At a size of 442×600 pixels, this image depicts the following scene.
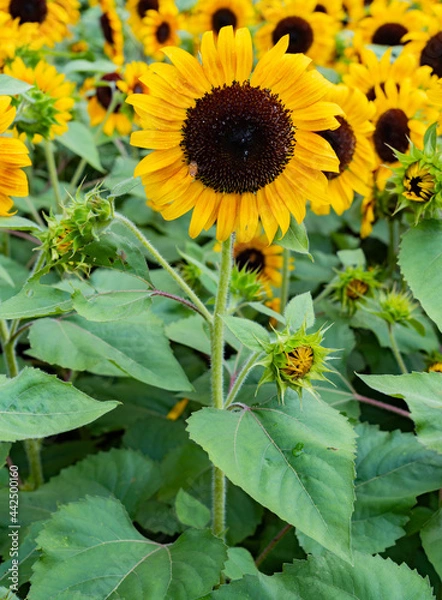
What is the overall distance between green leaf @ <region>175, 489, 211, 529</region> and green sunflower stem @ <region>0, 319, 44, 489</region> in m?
0.34

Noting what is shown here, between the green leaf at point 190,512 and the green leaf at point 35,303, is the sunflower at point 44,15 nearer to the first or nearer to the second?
the green leaf at point 35,303

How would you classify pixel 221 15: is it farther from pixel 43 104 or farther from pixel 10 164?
pixel 10 164

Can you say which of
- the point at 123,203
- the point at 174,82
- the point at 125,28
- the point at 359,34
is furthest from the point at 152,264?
the point at 125,28

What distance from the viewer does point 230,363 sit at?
1.15 metres

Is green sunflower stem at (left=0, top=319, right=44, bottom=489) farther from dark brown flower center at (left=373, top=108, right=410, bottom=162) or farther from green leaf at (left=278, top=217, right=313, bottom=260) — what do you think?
dark brown flower center at (left=373, top=108, right=410, bottom=162)

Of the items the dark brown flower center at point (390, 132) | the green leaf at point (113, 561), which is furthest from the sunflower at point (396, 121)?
the green leaf at point (113, 561)

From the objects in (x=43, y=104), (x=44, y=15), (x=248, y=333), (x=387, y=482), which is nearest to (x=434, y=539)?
(x=387, y=482)

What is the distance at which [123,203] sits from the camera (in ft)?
6.28

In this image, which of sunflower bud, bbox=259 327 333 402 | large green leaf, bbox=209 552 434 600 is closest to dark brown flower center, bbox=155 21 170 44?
sunflower bud, bbox=259 327 333 402

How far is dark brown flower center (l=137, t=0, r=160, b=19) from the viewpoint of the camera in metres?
2.52

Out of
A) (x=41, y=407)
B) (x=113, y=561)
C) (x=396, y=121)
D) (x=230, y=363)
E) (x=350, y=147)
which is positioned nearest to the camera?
(x=41, y=407)

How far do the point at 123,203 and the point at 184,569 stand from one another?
1.25 meters

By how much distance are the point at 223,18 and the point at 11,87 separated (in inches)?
57.0

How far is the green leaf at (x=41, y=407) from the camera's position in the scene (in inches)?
28.3
